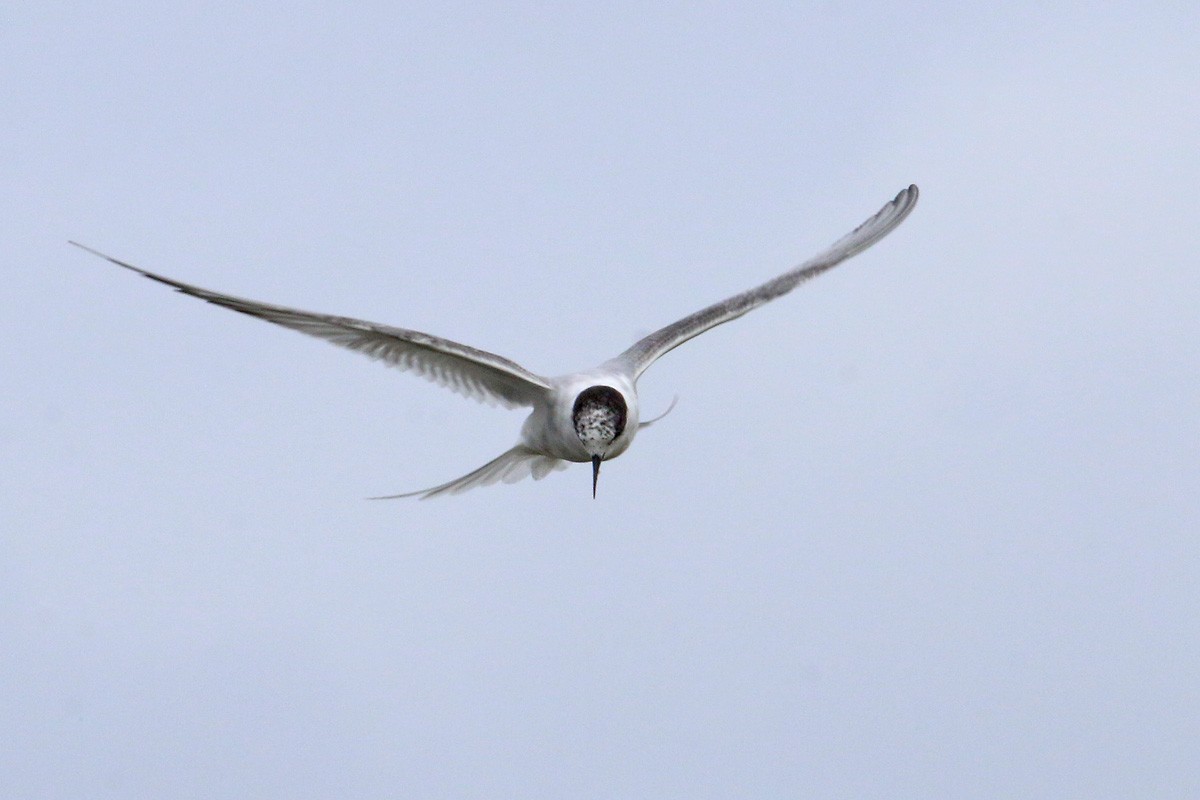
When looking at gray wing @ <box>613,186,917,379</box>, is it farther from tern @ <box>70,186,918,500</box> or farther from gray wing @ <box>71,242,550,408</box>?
gray wing @ <box>71,242,550,408</box>

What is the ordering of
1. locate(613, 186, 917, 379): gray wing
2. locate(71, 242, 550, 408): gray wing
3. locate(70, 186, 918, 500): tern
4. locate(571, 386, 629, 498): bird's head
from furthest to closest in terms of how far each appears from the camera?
1. locate(613, 186, 917, 379): gray wing
2. locate(571, 386, 629, 498): bird's head
3. locate(70, 186, 918, 500): tern
4. locate(71, 242, 550, 408): gray wing

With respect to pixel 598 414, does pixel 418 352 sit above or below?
above

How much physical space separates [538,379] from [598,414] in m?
0.58

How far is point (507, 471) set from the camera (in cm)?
1571

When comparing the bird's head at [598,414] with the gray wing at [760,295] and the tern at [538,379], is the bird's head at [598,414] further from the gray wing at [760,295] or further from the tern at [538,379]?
the gray wing at [760,295]

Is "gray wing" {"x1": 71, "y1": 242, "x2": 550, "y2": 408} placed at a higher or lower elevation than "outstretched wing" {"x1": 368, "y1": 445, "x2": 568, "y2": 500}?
higher

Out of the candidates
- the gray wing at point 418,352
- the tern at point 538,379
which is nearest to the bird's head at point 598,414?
the tern at point 538,379

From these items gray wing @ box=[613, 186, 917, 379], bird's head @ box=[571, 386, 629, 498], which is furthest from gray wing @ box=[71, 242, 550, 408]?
gray wing @ box=[613, 186, 917, 379]

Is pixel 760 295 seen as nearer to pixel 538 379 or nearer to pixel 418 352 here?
pixel 538 379

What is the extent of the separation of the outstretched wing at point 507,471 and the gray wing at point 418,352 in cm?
74

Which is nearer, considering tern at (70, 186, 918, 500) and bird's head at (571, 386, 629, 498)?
tern at (70, 186, 918, 500)

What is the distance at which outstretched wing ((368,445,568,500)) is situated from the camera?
15.5 metres

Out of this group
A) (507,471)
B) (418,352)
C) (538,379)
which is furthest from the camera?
(507,471)

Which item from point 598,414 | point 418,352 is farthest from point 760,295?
point 418,352
